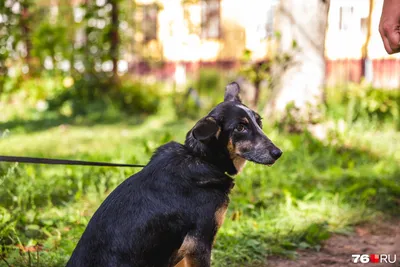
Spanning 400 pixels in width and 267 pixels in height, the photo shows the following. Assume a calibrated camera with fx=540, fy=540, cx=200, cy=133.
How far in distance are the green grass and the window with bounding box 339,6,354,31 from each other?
10760 millimetres

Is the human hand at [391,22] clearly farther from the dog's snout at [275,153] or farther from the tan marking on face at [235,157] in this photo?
the tan marking on face at [235,157]

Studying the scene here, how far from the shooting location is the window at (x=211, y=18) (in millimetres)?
20459

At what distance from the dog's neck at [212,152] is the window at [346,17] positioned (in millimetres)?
16689

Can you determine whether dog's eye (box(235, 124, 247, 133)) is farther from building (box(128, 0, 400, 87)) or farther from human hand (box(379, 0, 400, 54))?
building (box(128, 0, 400, 87))

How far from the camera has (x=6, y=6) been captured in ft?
30.5

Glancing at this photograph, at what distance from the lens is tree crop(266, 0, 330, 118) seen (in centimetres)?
875

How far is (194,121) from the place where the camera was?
1145 cm

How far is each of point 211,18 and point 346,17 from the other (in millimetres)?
4996

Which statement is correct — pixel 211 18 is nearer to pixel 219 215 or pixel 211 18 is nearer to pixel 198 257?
pixel 219 215

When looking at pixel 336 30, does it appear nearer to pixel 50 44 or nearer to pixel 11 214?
pixel 50 44

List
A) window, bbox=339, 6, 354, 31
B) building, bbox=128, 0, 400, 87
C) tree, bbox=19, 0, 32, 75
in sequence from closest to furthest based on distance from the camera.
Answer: tree, bbox=19, 0, 32, 75, building, bbox=128, 0, 400, 87, window, bbox=339, 6, 354, 31

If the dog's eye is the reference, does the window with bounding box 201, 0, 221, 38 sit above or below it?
above

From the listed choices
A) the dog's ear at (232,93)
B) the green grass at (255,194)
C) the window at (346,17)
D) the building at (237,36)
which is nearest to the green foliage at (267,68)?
the green grass at (255,194)

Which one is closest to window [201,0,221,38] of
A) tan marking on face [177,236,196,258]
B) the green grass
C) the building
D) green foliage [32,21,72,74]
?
the building
